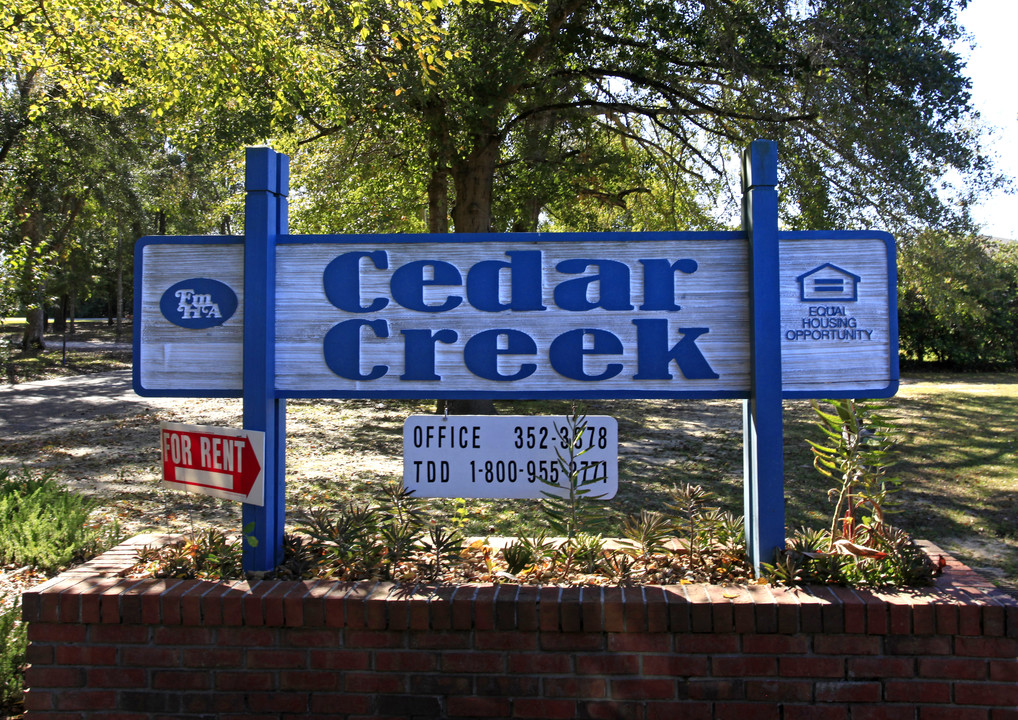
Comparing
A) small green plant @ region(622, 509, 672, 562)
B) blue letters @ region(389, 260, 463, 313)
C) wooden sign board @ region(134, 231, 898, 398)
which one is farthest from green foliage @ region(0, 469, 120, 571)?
small green plant @ region(622, 509, 672, 562)

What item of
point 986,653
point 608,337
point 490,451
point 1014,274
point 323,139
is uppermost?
point 323,139

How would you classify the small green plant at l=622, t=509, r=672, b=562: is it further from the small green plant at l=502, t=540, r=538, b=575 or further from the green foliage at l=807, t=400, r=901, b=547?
the green foliage at l=807, t=400, r=901, b=547

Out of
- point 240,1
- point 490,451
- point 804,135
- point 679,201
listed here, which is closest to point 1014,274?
point 679,201

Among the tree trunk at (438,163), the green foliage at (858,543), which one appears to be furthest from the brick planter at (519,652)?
the tree trunk at (438,163)

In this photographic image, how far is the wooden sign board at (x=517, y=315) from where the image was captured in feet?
11.0

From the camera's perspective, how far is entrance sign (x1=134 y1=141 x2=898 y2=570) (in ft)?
11.0

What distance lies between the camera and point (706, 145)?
12.7 m

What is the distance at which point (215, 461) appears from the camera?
133 inches

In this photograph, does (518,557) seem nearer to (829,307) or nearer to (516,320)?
(516,320)

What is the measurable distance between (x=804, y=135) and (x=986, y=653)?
7608mm

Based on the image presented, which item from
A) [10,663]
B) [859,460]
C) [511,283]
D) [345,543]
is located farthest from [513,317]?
[10,663]

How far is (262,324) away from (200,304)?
0.33 m

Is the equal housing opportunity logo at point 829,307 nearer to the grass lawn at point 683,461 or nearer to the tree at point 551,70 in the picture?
the grass lawn at point 683,461

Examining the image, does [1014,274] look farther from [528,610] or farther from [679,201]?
[528,610]
